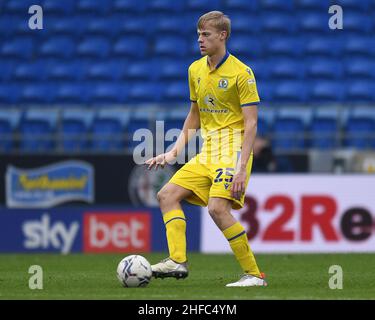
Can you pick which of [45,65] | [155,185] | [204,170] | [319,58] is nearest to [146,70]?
[45,65]

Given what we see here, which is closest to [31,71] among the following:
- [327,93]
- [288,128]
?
[288,128]

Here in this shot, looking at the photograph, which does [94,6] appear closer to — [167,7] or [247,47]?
→ [167,7]

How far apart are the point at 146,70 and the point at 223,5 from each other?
2.03 metres

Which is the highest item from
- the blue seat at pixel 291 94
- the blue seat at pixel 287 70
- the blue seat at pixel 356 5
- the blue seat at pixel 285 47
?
the blue seat at pixel 356 5

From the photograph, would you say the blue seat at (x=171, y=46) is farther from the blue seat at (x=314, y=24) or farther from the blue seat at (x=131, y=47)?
the blue seat at (x=314, y=24)

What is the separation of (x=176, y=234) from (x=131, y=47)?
10.7 metres

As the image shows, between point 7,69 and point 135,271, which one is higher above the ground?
point 7,69

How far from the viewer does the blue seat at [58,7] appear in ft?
62.3

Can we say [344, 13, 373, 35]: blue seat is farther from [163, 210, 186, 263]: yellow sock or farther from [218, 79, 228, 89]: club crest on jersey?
[163, 210, 186, 263]: yellow sock

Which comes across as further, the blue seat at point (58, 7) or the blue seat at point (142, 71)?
the blue seat at point (58, 7)

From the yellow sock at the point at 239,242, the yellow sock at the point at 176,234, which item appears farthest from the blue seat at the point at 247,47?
the yellow sock at the point at 239,242

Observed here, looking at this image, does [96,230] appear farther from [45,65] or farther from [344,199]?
[45,65]

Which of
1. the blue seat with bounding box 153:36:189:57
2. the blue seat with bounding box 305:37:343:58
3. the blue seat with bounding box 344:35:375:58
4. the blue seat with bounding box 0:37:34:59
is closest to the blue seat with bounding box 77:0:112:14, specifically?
the blue seat with bounding box 0:37:34:59

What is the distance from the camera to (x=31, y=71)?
18016mm
